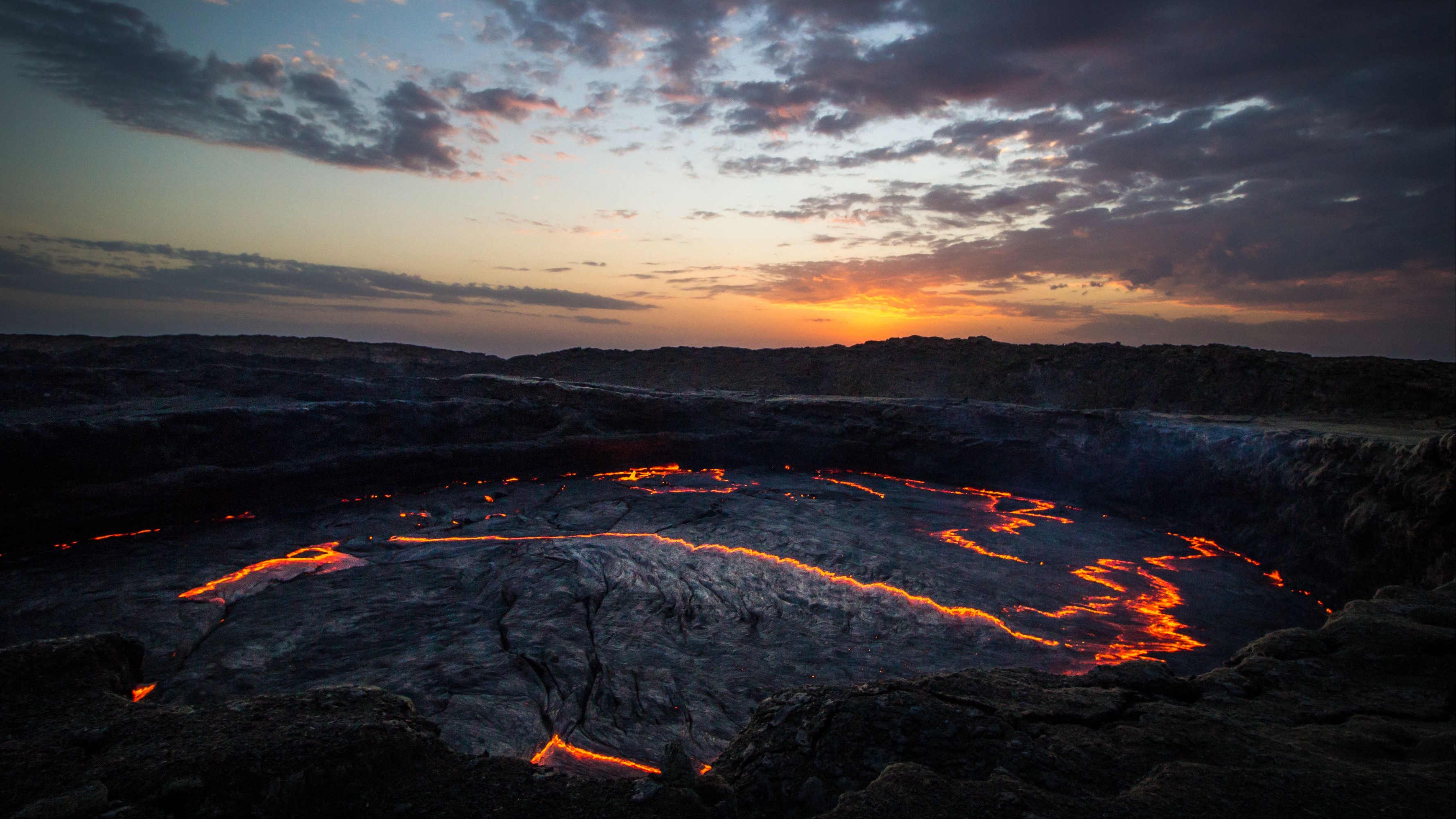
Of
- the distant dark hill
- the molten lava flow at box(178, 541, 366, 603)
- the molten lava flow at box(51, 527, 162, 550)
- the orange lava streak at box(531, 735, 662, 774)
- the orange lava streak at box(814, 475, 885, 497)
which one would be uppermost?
the distant dark hill

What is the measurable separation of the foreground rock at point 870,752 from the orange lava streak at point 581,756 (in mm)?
973

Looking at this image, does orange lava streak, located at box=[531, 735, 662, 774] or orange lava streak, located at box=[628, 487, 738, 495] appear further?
orange lava streak, located at box=[628, 487, 738, 495]

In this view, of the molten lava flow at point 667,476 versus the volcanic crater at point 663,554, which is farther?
the molten lava flow at point 667,476

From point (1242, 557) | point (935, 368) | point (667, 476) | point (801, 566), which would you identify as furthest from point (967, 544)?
point (935, 368)

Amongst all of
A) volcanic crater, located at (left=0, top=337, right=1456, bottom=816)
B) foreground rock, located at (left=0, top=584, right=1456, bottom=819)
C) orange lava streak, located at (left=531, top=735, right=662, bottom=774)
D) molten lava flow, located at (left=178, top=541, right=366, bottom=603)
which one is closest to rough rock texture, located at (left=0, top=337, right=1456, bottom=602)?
volcanic crater, located at (left=0, top=337, right=1456, bottom=816)

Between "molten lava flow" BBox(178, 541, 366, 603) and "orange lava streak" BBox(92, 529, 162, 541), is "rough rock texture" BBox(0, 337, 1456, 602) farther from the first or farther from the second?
"molten lava flow" BBox(178, 541, 366, 603)

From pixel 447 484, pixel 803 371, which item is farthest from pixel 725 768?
pixel 803 371

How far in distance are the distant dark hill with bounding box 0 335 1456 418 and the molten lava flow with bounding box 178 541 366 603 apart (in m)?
9.98

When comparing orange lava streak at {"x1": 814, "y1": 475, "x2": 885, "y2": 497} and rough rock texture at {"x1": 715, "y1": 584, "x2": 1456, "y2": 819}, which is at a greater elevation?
rough rock texture at {"x1": 715, "y1": 584, "x2": 1456, "y2": 819}

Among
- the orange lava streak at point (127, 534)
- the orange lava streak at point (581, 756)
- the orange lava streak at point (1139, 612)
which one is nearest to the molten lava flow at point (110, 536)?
the orange lava streak at point (127, 534)

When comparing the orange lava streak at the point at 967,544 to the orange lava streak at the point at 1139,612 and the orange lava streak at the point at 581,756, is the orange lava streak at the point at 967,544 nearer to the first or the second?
the orange lava streak at the point at 1139,612

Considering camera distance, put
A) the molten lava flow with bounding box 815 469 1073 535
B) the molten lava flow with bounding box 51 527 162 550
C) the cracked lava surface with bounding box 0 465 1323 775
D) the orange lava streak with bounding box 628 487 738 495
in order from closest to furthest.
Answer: the cracked lava surface with bounding box 0 465 1323 775 → the molten lava flow with bounding box 51 527 162 550 → the molten lava flow with bounding box 815 469 1073 535 → the orange lava streak with bounding box 628 487 738 495

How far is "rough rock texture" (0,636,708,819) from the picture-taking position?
212 cm

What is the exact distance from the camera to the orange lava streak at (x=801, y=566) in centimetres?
572
